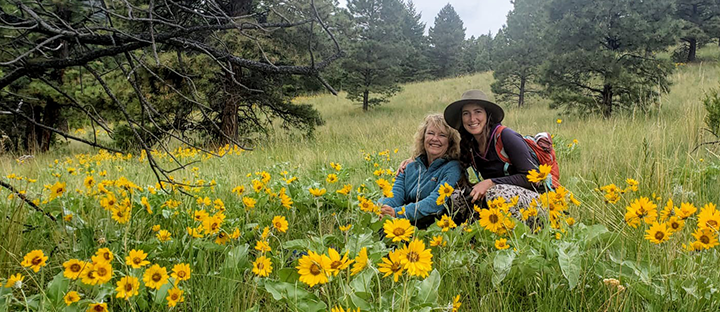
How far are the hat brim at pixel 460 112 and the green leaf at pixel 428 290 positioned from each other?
188 cm

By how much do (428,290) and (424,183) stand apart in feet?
6.12

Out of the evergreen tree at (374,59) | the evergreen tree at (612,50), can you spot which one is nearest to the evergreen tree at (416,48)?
the evergreen tree at (374,59)

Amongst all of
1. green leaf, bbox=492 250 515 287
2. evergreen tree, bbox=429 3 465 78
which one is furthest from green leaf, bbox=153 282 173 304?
evergreen tree, bbox=429 3 465 78

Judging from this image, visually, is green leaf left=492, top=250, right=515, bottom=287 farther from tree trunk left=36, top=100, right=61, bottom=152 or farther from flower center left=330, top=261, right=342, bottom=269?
tree trunk left=36, top=100, right=61, bottom=152

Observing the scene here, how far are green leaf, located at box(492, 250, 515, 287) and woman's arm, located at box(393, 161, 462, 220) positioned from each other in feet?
3.52

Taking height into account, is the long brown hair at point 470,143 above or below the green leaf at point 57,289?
above

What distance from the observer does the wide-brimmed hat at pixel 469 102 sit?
2934 millimetres

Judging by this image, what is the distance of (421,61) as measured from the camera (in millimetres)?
39562

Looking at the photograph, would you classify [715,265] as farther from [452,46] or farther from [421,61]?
[452,46]

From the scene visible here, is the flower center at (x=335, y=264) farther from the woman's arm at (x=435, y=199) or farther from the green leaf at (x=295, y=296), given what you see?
the woman's arm at (x=435, y=199)

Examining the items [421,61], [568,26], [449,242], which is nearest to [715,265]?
[449,242]

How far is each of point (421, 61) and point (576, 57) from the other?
101 ft

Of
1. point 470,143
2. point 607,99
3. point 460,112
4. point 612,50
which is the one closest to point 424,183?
point 470,143

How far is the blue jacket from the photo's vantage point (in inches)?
110
